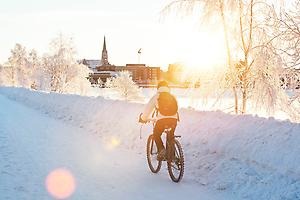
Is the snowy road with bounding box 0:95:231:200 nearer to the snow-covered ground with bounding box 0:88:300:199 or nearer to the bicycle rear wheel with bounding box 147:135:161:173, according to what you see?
the snow-covered ground with bounding box 0:88:300:199

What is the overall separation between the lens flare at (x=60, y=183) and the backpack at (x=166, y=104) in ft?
7.51

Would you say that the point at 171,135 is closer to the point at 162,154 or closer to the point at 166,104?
the point at 162,154

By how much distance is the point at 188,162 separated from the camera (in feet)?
32.6

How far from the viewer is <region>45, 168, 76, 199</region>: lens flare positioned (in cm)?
746

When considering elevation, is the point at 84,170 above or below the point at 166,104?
below

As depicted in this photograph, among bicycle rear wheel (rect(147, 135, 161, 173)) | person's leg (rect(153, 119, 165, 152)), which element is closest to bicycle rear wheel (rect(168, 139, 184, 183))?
person's leg (rect(153, 119, 165, 152))

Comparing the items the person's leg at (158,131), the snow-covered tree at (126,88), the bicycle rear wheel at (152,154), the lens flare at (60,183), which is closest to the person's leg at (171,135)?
the person's leg at (158,131)

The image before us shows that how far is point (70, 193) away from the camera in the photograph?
7.52 m

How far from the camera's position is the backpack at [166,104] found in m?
8.79

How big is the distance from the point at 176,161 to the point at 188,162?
1.32m

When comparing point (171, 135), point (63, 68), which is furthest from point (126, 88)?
point (171, 135)

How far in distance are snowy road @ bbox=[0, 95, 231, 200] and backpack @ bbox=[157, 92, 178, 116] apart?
140cm

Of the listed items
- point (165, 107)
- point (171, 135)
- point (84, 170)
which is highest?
point (165, 107)

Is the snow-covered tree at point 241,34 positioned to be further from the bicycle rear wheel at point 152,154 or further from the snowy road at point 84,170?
the bicycle rear wheel at point 152,154
